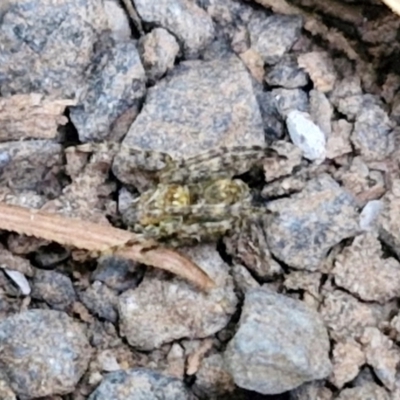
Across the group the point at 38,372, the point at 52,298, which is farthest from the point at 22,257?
the point at 38,372

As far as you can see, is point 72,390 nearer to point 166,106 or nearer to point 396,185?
point 166,106

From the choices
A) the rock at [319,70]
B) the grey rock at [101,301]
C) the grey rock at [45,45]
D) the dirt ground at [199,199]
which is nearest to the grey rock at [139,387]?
the dirt ground at [199,199]

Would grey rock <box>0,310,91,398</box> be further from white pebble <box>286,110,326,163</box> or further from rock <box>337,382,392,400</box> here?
white pebble <box>286,110,326,163</box>

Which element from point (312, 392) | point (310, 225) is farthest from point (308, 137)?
point (312, 392)

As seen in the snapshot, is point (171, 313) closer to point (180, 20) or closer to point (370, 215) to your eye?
point (370, 215)

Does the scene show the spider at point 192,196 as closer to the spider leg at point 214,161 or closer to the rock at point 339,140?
the spider leg at point 214,161

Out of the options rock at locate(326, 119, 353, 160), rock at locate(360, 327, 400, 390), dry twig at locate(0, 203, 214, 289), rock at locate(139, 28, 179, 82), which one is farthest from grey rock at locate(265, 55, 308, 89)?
rock at locate(360, 327, 400, 390)
